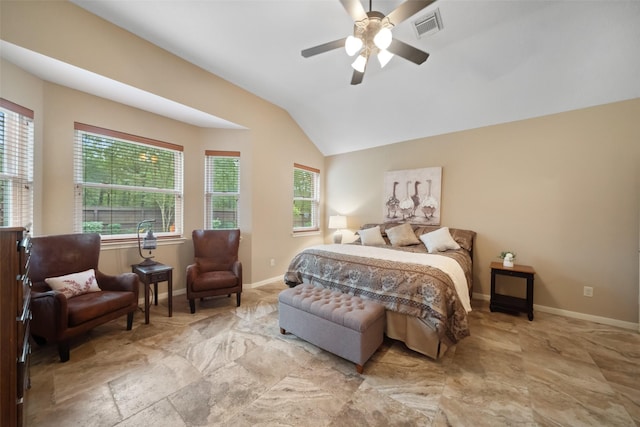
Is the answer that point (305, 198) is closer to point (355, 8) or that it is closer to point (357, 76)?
point (357, 76)

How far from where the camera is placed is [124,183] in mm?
3156

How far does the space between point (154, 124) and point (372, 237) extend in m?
3.71

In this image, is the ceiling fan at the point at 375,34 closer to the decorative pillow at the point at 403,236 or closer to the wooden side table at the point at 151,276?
the decorative pillow at the point at 403,236

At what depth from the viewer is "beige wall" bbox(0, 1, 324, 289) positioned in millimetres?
2176

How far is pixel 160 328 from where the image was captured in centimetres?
259

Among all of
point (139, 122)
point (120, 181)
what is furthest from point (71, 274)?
point (139, 122)

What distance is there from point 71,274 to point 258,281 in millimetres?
2313

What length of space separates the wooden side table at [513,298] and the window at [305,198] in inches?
132

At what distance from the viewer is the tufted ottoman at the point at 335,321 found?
193 cm

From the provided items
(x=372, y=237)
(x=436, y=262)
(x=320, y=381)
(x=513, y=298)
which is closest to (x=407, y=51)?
(x=436, y=262)

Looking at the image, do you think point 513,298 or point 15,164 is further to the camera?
point 513,298

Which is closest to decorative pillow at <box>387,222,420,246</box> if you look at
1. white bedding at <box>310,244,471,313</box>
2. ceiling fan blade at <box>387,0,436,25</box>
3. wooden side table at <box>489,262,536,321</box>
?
white bedding at <box>310,244,471,313</box>

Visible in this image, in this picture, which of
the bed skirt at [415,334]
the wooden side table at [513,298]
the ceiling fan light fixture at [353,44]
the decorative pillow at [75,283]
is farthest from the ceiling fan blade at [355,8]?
the decorative pillow at [75,283]

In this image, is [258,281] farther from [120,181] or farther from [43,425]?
[43,425]
